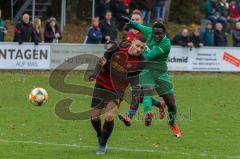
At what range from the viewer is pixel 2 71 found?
24375 mm

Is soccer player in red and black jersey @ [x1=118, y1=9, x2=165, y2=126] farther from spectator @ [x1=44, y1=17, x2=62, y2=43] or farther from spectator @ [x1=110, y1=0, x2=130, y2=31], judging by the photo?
spectator @ [x1=110, y1=0, x2=130, y2=31]

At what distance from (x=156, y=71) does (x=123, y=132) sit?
1375 mm

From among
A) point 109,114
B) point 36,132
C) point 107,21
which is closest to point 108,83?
point 109,114

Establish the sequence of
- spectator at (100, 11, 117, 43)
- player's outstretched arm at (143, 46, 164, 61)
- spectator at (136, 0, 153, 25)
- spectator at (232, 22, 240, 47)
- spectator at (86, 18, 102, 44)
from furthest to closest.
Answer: spectator at (136, 0, 153, 25), spectator at (232, 22, 240, 47), spectator at (100, 11, 117, 43), spectator at (86, 18, 102, 44), player's outstretched arm at (143, 46, 164, 61)

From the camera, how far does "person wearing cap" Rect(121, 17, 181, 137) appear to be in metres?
14.0

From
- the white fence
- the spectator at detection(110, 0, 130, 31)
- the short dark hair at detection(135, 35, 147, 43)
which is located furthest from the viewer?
the spectator at detection(110, 0, 130, 31)

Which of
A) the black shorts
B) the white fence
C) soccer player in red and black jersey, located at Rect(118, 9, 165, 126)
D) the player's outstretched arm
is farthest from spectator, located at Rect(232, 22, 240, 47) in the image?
the black shorts

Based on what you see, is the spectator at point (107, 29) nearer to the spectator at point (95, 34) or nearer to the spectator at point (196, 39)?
the spectator at point (95, 34)

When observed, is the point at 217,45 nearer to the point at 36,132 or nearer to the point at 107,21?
the point at 107,21

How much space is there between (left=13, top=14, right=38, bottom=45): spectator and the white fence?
31cm

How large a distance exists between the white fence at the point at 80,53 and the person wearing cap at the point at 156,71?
33.2ft

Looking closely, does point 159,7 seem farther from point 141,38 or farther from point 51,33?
point 141,38

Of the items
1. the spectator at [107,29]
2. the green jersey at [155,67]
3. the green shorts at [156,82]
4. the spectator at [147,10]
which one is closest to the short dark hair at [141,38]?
the green jersey at [155,67]

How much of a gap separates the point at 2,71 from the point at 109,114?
13046mm
